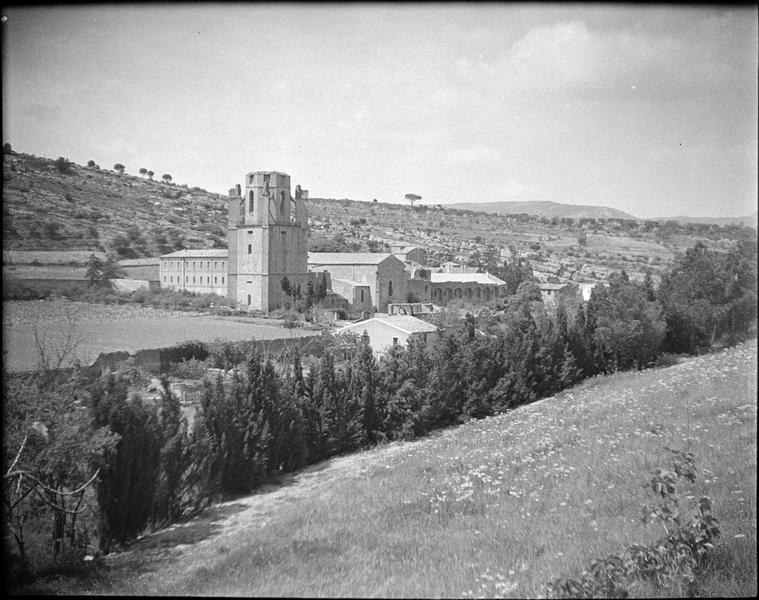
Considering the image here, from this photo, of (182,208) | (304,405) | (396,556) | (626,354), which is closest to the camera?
(396,556)

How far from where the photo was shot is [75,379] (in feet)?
28.8

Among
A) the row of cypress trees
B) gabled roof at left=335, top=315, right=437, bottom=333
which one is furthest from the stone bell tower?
the row of cypress trees

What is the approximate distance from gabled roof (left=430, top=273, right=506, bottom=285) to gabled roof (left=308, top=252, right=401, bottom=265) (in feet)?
19.8

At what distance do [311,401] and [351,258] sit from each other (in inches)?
1202

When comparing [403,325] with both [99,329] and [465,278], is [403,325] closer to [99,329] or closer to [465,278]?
[99,329]

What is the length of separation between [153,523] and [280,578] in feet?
14.8

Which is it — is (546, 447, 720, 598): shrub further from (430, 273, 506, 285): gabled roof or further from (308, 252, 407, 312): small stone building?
(430, 273, 506, 285): gabled roof

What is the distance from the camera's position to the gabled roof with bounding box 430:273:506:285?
49000 mm

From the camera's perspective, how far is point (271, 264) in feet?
134

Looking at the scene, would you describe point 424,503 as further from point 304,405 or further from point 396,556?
point 304,405

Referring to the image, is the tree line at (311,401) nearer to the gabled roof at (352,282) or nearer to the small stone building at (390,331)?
the small stone building at (390,331)

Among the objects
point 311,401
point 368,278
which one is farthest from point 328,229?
point 311,401

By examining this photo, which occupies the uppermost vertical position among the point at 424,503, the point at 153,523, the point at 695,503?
the point at 695,503

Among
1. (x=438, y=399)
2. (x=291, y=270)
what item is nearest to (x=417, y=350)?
(x=438, y=399)
